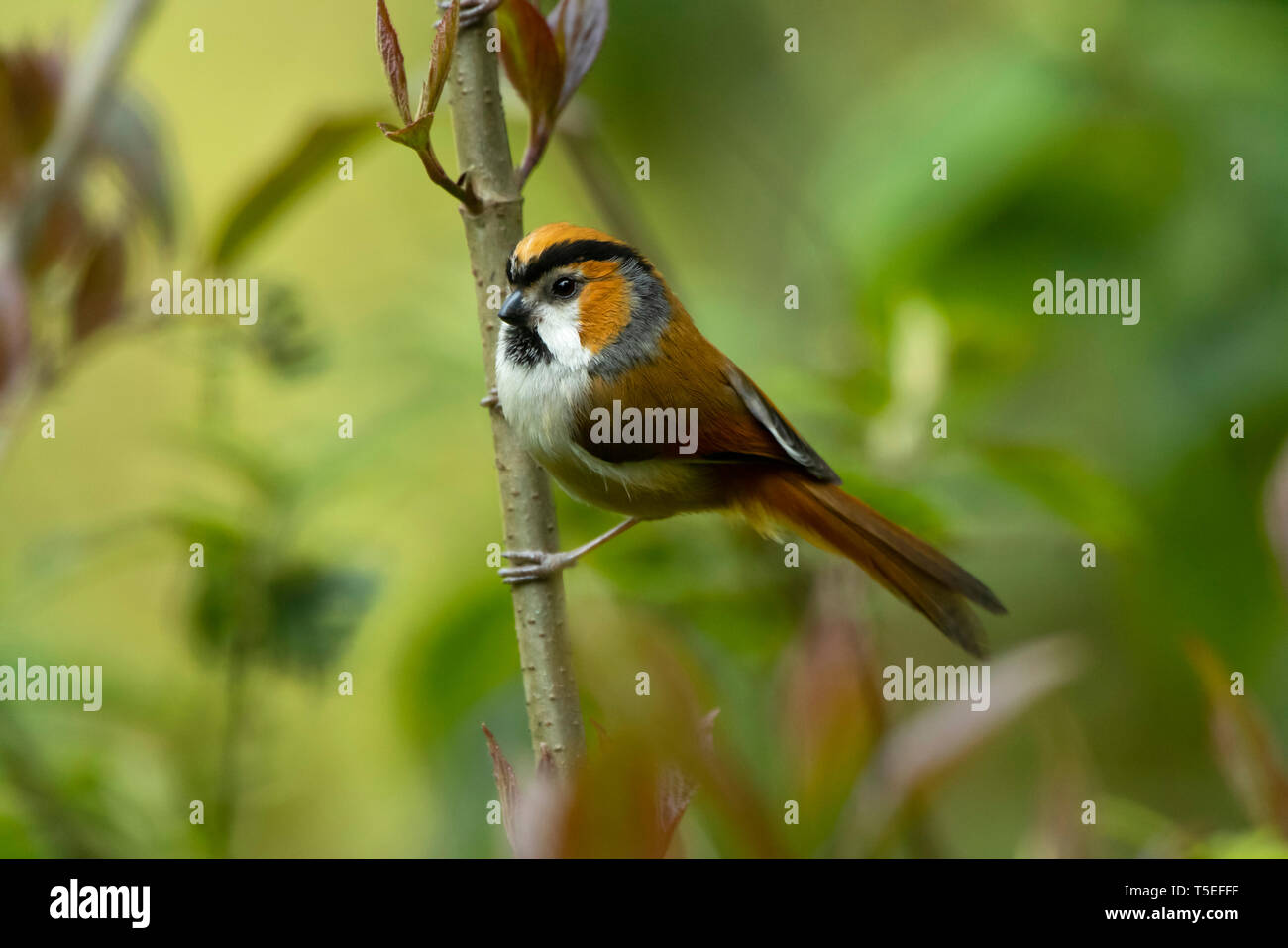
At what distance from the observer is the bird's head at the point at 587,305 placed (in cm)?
171

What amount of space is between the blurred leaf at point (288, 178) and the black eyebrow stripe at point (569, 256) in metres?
0.28

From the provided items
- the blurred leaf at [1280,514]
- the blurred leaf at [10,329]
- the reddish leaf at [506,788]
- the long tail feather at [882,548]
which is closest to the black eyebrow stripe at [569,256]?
the long tail feather at [882,548]

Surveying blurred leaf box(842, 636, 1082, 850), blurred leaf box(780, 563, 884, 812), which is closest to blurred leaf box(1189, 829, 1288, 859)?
blurred leaf box(842, 636, 1082, 850)

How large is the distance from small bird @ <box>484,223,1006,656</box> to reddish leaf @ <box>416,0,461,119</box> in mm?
671

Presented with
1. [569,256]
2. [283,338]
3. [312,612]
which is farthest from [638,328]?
[312,612]

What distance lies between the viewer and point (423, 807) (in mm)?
2129

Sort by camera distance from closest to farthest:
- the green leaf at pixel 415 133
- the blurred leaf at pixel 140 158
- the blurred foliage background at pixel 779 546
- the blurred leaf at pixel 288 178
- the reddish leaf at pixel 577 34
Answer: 1. the green leaf at pixel 415 133
2. the reddish leaf at pixel 577 34
3. the blurred leaf at pixel 288 178
4. the blurred foliage background at pixel 779 546
5. the blurred leaf at pixel 140 158

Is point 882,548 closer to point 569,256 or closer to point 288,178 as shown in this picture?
point 569,256

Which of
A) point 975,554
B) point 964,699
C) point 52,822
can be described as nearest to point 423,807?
point 52,822

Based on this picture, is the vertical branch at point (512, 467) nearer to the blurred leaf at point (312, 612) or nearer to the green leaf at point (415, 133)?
the green leaf at point (415, 133)

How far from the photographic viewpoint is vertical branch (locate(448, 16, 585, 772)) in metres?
1.07

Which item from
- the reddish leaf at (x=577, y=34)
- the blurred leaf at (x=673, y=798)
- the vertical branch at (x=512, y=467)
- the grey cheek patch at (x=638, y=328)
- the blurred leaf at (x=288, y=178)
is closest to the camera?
the blurred leaf at (x=673, y=798)
